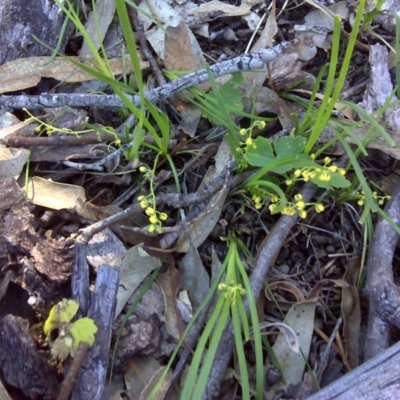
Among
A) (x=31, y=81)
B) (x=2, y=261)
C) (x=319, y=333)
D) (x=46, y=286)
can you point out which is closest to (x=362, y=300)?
(x=319, y=333)

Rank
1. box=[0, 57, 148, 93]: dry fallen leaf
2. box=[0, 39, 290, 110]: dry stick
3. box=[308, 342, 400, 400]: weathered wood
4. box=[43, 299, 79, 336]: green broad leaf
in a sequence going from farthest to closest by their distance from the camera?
box=[0, 57, 148, 93]: dry fallen leaf → box=[0, 39, 290, 110]: dry stick → box=[43, 299, 79, 336]: green broad leaf → box=[308, 342, 400, 400]: weathered wood

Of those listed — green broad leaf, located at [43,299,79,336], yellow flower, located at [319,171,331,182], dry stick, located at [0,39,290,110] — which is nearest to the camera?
green broad leaf, located at [43,299,79,336]

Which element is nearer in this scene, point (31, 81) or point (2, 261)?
point (2, 261)

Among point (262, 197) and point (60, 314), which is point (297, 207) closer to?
point (262, 197)

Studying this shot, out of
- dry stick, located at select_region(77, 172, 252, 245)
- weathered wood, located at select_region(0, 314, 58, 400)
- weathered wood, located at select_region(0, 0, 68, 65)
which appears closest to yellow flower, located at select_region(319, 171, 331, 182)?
dry stick, located at select_region(77, 172, 252, 245)

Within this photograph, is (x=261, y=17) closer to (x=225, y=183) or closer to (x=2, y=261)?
(x=225, y=183)

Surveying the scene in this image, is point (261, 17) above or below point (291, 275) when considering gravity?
above

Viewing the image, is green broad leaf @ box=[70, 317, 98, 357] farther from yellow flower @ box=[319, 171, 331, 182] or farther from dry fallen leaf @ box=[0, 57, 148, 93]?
dry fallen leaf @ box=[0, 57, 148, 93]

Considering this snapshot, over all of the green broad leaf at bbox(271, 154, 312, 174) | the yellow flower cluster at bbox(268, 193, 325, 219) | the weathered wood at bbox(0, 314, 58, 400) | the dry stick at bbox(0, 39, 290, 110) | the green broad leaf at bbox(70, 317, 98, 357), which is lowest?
the weathered wood at bbox(0, 314, 58, 400)
